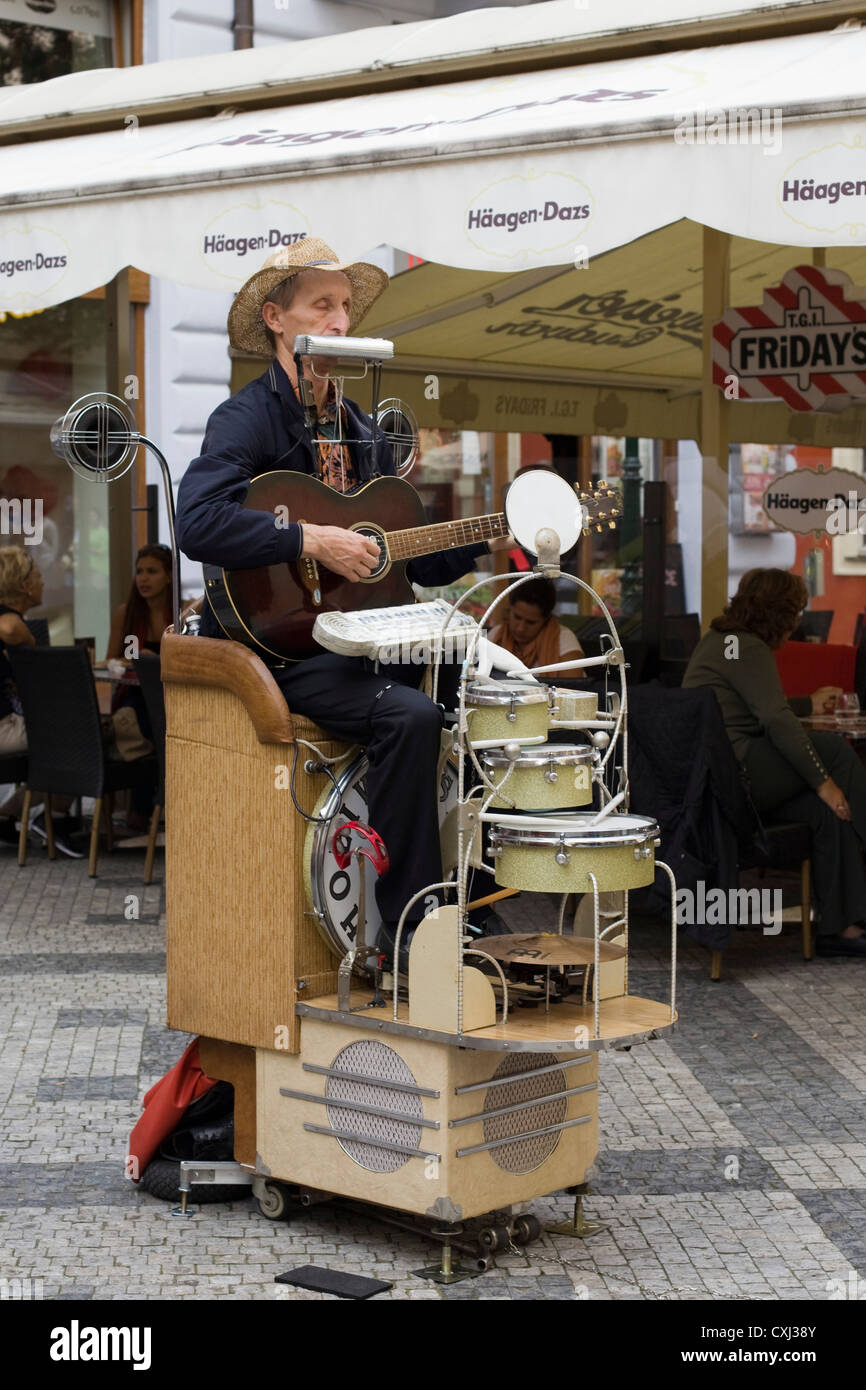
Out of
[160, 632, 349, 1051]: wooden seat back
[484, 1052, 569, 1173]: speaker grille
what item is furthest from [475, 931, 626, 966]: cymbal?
[160, 632, 349, 1051]: wooden seat back

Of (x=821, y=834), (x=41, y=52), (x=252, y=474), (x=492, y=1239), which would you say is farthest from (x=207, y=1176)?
(x=41, y=52)

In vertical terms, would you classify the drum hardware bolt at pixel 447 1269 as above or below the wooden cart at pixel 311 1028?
below

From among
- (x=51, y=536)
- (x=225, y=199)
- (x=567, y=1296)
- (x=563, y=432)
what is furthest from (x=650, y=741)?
(x=51, y=536)

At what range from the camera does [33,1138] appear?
4816mm

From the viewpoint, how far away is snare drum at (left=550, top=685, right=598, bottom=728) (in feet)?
13.0

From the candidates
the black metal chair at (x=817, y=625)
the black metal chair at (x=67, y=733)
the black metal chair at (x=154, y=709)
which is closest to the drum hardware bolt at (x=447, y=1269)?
the black metal chair at (x=154, y=709)

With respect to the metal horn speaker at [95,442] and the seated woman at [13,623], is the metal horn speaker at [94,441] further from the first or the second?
the seated woman at [13,623]

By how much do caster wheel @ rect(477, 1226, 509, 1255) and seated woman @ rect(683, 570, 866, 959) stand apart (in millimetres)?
3252

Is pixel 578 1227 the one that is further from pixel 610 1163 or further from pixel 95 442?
pixel 95 442

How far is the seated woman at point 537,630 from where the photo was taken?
27.6 feet

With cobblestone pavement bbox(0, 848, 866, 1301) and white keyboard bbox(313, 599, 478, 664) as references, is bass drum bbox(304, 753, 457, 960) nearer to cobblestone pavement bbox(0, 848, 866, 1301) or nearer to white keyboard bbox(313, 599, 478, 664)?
white keyboard bbox(313, 599, 478, 664)

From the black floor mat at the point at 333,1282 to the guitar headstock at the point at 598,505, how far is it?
1.58 m
